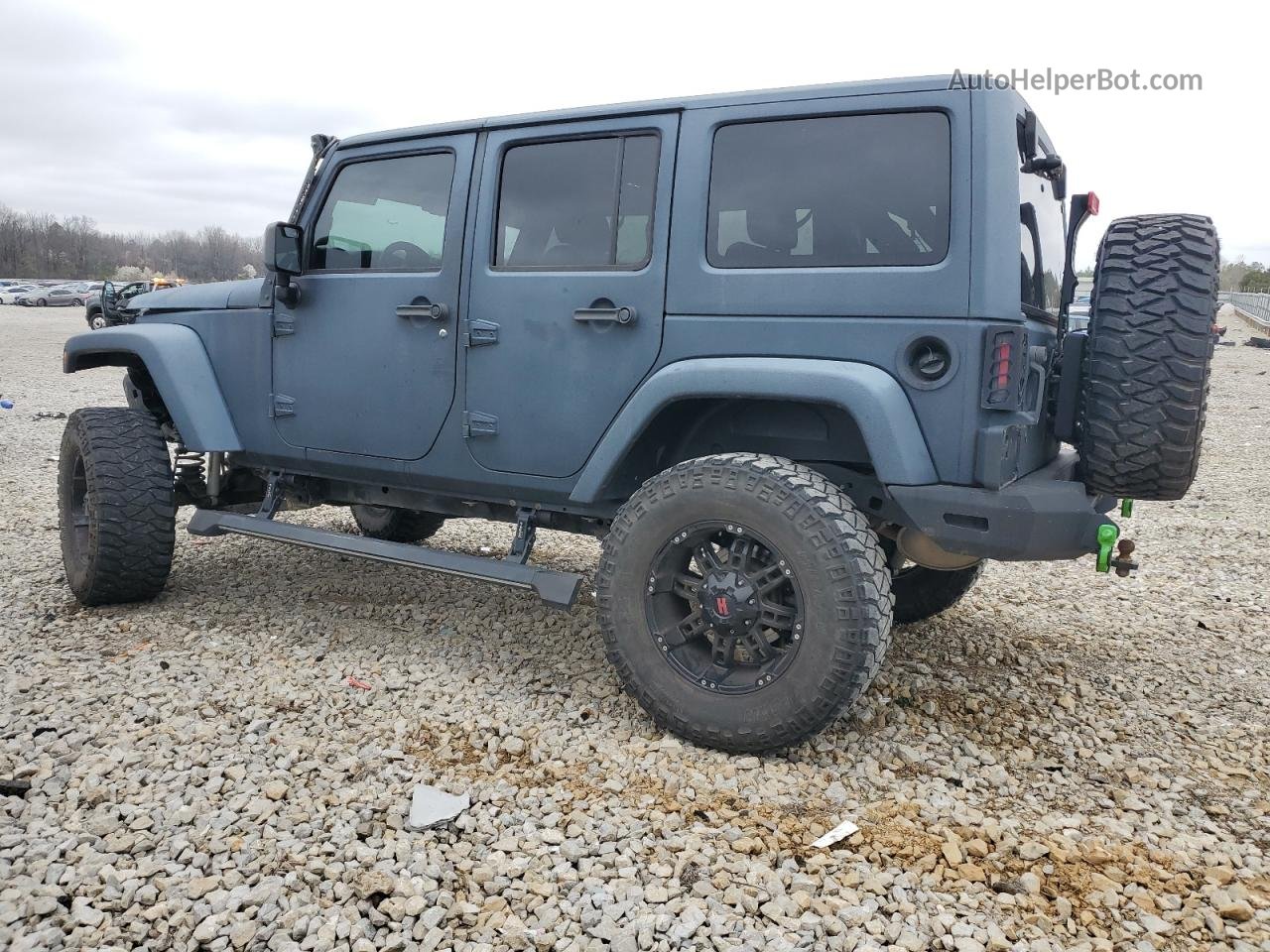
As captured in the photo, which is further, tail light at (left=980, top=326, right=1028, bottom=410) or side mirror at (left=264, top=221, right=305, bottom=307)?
side mirror at (left=264, top=221, right=305, bottom=307)

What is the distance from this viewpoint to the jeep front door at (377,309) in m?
3.69

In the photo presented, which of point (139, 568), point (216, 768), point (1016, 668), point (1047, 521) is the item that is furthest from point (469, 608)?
point (1047, 521)

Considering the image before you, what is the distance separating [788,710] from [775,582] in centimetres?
39

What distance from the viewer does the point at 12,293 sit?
46.2 m

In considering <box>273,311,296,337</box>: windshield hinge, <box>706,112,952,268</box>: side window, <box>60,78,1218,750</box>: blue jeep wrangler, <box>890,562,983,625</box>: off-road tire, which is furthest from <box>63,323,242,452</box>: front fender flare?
<box>890,562,983,625</box>: off-road tire

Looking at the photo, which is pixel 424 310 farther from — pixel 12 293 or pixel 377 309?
pixel 12 293

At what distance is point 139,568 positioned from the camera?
168 inches

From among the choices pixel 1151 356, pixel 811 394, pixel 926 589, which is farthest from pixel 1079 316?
pixel 811 394

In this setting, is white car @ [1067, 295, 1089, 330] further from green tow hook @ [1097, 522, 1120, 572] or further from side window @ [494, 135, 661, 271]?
side window @ [494, 135, 661, 271]

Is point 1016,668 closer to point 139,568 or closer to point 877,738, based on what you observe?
point 877,738

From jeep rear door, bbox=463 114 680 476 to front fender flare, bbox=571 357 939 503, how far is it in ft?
0.56

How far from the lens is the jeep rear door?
3.25 meters

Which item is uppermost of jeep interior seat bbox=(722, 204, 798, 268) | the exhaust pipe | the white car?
jeep interior seat bbox=(722, 204, 798, 268)

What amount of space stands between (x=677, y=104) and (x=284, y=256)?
1854 millimetres
